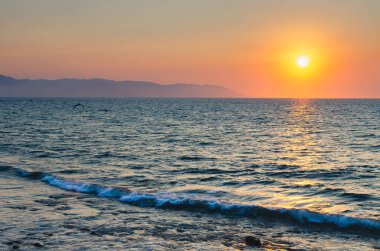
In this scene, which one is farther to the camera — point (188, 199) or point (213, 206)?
point (188, 199)

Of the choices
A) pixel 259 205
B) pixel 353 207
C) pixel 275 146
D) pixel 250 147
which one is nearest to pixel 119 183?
pixel 259 205

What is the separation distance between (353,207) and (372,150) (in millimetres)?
22912

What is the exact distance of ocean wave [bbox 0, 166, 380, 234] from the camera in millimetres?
17203

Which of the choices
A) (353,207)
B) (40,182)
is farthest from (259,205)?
(40,182)

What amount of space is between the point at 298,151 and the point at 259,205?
74.1 ft

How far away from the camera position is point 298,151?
41.1m

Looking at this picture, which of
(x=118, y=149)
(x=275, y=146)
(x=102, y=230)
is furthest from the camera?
(x=275, y=146)

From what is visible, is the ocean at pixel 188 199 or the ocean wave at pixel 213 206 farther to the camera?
the ocean wave at pixel 213 206

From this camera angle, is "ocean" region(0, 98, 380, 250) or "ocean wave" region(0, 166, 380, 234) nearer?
"ocean" region(0, 98, 380, 250)

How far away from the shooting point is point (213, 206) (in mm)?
19781

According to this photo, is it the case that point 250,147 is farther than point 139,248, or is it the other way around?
point 250,147

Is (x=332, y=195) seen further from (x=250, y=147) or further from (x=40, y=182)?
(x=250, y=147)

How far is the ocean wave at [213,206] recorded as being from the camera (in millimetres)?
17203

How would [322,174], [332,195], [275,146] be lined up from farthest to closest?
[275,146], [322,174], [332,195]
